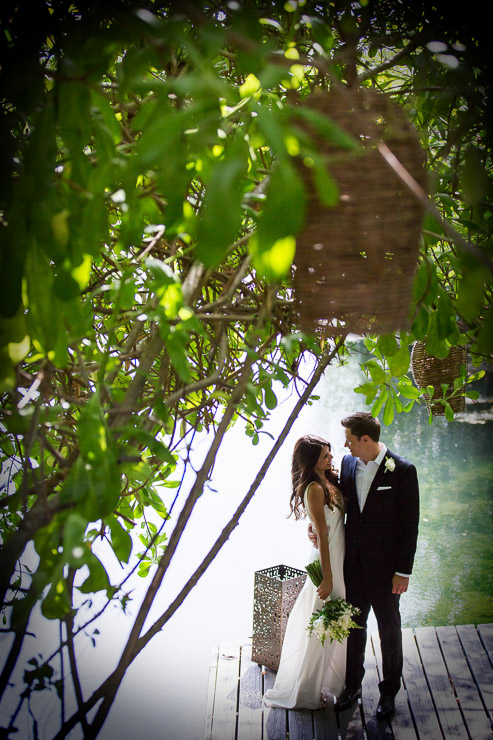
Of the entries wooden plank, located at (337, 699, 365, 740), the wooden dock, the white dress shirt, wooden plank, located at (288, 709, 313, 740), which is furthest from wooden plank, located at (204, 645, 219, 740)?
the white dress shirt

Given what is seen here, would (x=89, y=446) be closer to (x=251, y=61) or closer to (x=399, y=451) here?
(x=251, y=61)

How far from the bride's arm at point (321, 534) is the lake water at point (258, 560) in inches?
34.1

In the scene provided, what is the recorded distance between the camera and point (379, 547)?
2.74 metres

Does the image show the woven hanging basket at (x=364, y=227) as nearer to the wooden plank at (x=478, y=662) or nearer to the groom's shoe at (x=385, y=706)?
the groom's shoe at (x=385, y=706)

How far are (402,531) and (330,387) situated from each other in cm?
616

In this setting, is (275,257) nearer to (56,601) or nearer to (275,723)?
(56,601)

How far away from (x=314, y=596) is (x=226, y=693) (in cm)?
59

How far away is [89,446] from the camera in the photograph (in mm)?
580

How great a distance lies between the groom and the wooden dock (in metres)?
0.12

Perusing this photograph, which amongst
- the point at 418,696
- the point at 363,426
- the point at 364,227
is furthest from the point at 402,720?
the point at 364,227

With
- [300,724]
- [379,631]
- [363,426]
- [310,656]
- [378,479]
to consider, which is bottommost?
[300,724]

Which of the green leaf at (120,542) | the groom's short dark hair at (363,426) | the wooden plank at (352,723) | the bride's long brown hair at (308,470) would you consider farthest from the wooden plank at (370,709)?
the green leaf at (120,542)

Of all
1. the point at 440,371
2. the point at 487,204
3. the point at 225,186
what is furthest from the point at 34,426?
the point at 440,371

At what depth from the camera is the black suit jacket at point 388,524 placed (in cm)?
271
